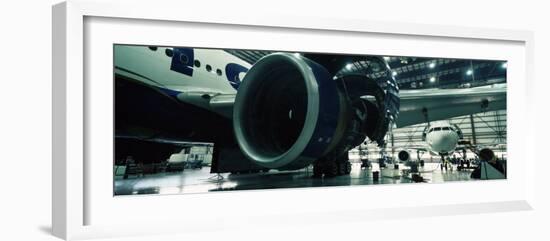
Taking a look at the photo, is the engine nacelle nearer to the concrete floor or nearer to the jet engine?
the concrete floor

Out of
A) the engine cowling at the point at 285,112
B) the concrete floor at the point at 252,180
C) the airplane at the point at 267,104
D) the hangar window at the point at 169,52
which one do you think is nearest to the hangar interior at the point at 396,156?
the concrete floor at the point at 252,180

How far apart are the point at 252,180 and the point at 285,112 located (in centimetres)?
156

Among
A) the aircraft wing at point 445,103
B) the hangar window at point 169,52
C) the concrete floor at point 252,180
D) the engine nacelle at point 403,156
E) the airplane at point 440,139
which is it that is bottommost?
the concrete floor at point 252,180

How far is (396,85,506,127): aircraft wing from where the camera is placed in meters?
7.11

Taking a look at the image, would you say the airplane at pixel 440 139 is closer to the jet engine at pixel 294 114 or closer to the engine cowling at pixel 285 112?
the jet engine at pixel 294 114

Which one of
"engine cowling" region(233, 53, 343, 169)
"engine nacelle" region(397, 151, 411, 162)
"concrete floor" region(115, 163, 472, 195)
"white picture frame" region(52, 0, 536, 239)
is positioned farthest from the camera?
"engine nacelle" region(397, 151, 411, 162)

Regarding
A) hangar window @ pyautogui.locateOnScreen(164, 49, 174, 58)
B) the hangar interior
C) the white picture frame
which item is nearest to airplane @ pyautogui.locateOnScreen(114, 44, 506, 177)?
hangar window @ pyautogui.locateOnScreen(164, 49, 174, 58)

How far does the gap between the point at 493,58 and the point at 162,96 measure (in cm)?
447

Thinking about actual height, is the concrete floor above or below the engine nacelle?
below

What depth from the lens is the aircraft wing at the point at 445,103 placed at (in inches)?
280

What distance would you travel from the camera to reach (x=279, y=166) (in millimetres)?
6109

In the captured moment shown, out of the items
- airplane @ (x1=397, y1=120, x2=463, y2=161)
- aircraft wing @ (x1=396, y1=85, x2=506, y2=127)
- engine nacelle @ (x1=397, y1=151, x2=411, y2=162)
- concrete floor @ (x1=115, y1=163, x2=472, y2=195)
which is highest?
aircraft wing @ (x1=396, y1=85, x2=506, y2=127)

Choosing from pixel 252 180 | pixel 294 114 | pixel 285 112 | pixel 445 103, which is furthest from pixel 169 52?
pixel 445 103

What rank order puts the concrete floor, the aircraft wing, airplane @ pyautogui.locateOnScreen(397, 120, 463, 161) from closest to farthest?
the concrete floor < the aircraft wing < airplane @ pyautogui.locateOnScreen(397, 120, 463, 161)
